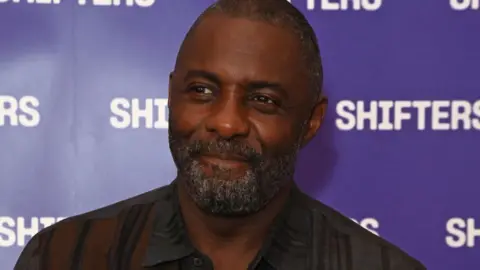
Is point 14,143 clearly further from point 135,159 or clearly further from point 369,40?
point 369,40

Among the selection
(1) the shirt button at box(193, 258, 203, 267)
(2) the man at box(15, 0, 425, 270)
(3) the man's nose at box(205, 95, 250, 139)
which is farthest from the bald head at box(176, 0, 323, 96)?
(1) the shirt button at box(193, 258, 203, 267)

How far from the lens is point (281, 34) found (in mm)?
926

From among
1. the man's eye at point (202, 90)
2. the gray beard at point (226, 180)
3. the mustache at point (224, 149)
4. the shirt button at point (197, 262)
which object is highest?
the man's eye at point (202, 90)

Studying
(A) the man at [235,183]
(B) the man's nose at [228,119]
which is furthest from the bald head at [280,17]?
(B) the man's nose at [228,119]

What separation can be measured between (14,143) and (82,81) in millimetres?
183

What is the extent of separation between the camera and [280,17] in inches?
36.8

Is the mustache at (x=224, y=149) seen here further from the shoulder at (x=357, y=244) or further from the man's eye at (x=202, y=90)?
the shoulder at (x=357, y=244)

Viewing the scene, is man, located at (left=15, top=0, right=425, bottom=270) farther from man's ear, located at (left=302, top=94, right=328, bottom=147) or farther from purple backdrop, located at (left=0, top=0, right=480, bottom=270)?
purple backdrop, located at (left=0, top=0, right=480, bottom=270)

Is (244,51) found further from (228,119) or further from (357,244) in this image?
(357,244)

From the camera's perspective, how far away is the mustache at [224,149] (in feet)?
2.90

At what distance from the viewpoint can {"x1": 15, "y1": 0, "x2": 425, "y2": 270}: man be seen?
2.95ft

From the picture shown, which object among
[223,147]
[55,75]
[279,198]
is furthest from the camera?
[55,75]

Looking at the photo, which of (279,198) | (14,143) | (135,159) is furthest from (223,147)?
(14,143)

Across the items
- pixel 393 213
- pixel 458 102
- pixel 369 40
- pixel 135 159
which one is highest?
pixel 369 40
